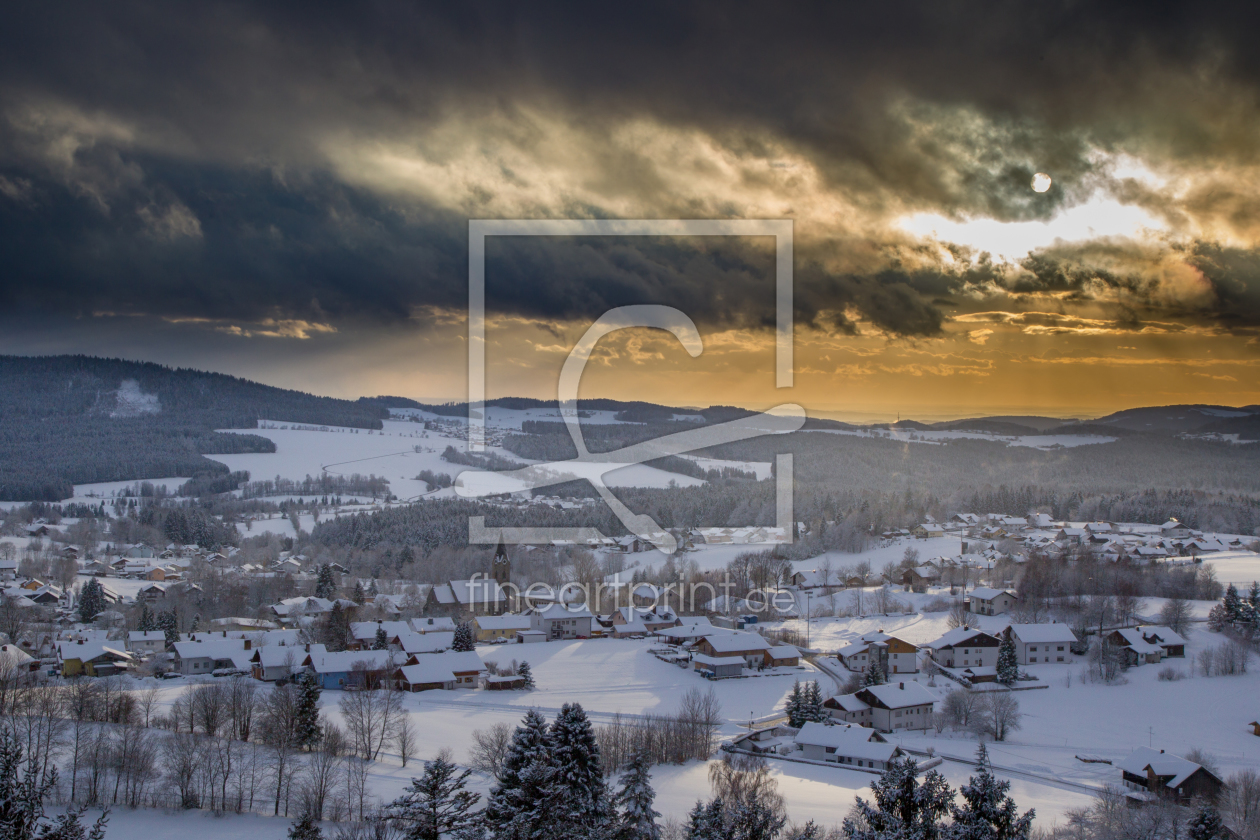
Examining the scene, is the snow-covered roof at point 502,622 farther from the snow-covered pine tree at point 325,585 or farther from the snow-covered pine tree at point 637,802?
the snow-covered pine tree at point 637,802

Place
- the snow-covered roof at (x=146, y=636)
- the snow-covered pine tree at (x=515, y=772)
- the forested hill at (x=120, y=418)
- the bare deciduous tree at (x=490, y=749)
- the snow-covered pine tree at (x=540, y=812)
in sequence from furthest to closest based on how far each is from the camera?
1. the forested hill at (x=120, y=418)
2. the snow-covered roof at (x=146, y=636)
3. the bare deciduous tree at (x=490, y=749)
4. the snow-covered pine tree at (x=515, y=772)
5. the snow-covered pine tree at (x=540, y=812)

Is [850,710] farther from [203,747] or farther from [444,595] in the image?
[444,595]

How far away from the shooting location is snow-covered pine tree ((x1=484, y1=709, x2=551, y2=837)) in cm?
1270

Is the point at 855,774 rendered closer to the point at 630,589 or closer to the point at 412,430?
the point at 630,589

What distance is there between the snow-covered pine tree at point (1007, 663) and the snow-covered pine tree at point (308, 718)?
25.5 metres

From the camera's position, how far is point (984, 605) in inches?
1721

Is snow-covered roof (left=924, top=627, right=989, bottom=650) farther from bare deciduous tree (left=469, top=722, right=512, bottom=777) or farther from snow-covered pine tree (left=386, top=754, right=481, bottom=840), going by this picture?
snow-covered pine tree (left=386, top=754, right=481, bottom=840)

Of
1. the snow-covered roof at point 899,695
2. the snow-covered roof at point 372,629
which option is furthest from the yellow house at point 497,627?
the snow-covered roof at point 899,695

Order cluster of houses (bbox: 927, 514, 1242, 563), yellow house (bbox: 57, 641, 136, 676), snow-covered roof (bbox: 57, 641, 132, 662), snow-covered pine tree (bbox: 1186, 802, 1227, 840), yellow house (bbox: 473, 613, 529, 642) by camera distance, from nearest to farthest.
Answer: snow-covered pine tree (bbox: 1186, 802, 1227, 840) < yellow house (bbox: 57, 641, 136, 676) < snow-covered roof (bbox: 57, 641, 132, 662) < yellow house (bbox: 473, 613, 529, 642) < cluster of houses (bbox: 927, 514, 1242, 563)

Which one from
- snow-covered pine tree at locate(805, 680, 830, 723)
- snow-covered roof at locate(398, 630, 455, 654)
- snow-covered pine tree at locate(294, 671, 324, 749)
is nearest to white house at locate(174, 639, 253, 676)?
snow-covered roof at locate(398, 630, 455, 654)

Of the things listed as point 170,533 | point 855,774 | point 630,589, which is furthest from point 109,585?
point 855,774

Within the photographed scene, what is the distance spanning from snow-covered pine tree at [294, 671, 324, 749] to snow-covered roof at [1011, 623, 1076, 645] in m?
29.4

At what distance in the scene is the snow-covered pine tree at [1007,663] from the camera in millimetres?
31797

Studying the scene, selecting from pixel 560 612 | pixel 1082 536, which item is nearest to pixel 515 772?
pixel 560 612
